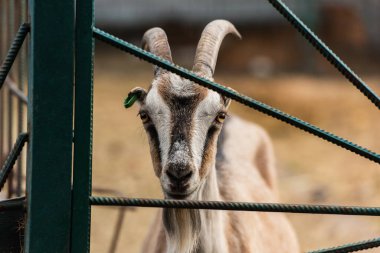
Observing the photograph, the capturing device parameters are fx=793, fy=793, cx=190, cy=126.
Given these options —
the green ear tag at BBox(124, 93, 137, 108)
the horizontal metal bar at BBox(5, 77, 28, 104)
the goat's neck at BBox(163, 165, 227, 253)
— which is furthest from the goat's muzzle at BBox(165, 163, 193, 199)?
the horizontal metal bar at BBox(5, 77, 28, 104)

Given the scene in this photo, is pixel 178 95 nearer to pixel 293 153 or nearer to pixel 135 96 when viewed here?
pixel 135 96

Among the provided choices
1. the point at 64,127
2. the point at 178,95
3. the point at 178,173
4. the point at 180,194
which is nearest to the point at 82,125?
the point at 64,127

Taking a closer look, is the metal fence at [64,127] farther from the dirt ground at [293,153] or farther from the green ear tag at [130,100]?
the dirt ground at [293,153]

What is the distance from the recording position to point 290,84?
41.5ft

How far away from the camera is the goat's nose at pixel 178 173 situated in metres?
3.57

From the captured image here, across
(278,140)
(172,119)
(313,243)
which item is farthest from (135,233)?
(172,119)

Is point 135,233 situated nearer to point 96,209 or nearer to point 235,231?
point 96,209

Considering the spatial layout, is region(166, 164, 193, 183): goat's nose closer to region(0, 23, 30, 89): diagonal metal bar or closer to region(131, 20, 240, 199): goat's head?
region(131, 20, 240, 199): goat's head

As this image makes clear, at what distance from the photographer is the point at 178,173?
357 cm

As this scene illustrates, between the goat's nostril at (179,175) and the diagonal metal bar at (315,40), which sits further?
the goat's nostril at (179,175)

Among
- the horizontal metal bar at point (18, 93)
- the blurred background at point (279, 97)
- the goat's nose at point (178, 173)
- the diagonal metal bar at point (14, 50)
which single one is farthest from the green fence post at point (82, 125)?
the blurred background at point (279, 97)

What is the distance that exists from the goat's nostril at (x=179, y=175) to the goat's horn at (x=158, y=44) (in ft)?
2.29

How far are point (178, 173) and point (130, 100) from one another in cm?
46

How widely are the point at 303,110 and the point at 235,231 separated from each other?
685 cm
